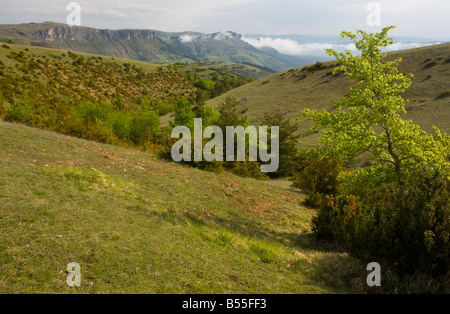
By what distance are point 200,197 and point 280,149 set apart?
1630 cm

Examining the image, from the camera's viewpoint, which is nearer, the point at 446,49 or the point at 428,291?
the point at 428,291

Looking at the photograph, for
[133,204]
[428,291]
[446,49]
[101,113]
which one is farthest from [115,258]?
[446,49]

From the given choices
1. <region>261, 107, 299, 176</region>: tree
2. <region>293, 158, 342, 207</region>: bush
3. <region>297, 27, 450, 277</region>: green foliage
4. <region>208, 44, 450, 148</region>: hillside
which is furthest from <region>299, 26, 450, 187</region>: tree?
<region>208, 44, 450, 148</region>: hillside

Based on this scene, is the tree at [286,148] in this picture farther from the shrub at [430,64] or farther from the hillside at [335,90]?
the shrub at [430,64]

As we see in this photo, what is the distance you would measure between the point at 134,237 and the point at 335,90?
4674cm

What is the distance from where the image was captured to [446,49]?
4562 centimetres

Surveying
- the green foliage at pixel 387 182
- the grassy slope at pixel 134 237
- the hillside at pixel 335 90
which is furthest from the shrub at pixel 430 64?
the grassy slope at pixel 134 237

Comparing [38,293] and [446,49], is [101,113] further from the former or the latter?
[446,49]

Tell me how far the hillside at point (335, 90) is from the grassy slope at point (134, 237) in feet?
77.1

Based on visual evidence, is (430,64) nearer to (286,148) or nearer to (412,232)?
(286,148)

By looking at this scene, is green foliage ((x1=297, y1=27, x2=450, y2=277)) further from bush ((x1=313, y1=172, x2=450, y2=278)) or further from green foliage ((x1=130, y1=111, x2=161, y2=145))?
green foliage ((x1=130, y1=111, x2=161, y2=145))

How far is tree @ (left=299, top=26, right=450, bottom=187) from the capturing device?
8.91 meters

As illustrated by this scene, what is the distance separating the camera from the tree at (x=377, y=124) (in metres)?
8.91

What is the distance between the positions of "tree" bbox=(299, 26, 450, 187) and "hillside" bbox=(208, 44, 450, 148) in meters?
21.3
